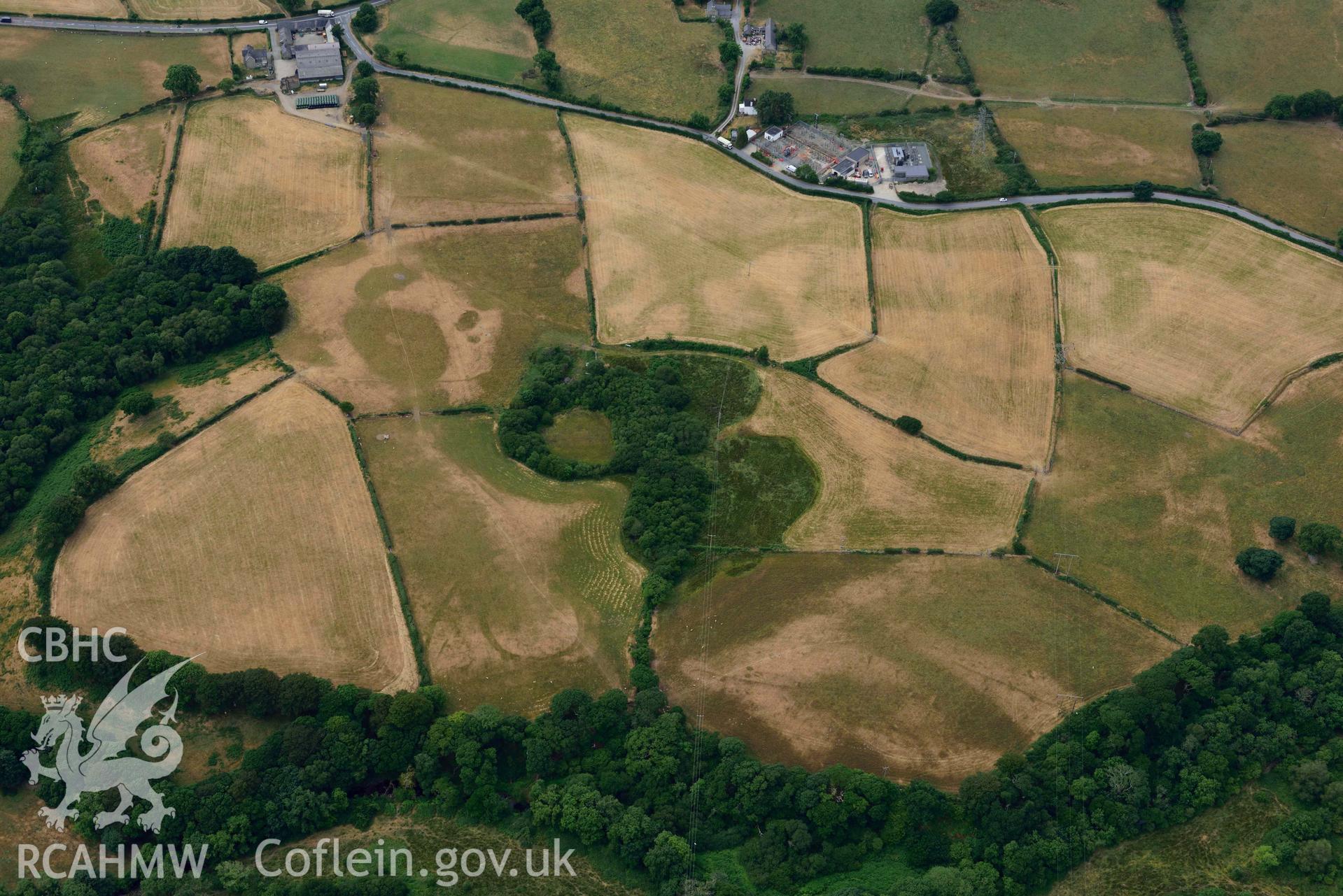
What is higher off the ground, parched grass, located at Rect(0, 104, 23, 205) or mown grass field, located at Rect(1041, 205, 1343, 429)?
parched grass, located at Rect(0, 104, 23, 205)

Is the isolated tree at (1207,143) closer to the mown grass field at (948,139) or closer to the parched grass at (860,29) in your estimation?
the mown grass field at (948,139)

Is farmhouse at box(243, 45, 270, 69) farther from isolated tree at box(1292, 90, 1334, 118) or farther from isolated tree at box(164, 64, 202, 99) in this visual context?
isolated tree at box(1292, 90, 1334, 118)

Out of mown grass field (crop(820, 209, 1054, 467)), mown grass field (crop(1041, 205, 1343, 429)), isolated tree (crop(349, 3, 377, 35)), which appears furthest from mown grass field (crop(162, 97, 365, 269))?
mown grass field (crop(1041, 205, 1343, 429))

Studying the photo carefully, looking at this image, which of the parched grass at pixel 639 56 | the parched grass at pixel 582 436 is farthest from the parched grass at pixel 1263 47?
the parched grass at pixel 582 436

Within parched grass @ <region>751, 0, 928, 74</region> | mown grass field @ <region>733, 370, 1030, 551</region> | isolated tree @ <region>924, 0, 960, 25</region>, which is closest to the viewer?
mown grass field @ <region>733, 370, 1030, 551</region>

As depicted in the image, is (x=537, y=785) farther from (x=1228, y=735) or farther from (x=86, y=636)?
(x=1228, y=735)

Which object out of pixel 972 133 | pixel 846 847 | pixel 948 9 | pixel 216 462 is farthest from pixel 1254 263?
pixel 216 462
